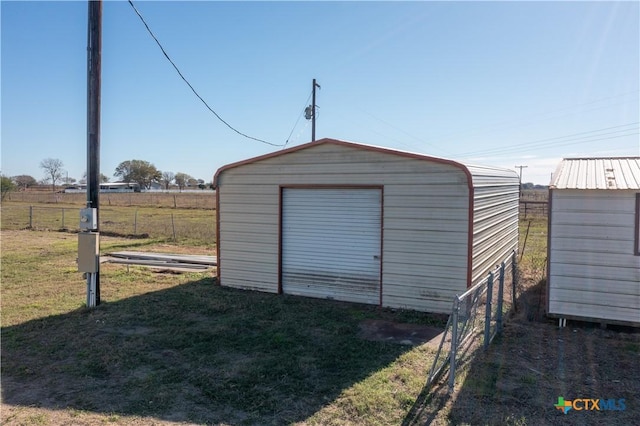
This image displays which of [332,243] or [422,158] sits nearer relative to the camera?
[422,158]

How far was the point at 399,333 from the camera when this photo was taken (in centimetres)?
641

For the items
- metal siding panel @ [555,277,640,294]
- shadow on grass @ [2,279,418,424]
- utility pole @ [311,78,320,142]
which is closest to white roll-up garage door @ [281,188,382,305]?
shadow on grass @ [2,279,418,424]

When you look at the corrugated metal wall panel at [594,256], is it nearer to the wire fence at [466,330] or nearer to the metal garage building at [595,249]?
the metal garage building at [595,249]

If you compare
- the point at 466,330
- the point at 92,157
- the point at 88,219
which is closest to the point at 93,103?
the point at 92,157

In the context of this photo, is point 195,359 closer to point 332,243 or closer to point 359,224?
point 332,243

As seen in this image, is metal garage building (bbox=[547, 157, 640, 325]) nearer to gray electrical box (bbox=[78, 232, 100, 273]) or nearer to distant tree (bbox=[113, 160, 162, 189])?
gray electrical box (bbox=[78, 232, 100, 273])

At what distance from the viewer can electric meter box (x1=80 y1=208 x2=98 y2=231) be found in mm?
7445

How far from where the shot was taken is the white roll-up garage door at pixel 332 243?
314 inches

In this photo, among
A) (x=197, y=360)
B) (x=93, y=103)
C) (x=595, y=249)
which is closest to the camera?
(x=197, y=360)

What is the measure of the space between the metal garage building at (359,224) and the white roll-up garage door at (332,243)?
2cm

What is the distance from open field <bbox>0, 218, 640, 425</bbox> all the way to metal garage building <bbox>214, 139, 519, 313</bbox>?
536 mm

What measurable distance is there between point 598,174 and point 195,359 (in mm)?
6634

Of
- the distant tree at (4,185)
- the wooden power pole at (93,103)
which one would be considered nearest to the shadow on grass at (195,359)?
the wooden power pole at (93,103)

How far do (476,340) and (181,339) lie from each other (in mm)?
4001
